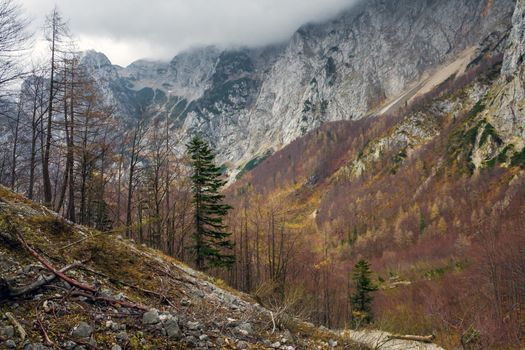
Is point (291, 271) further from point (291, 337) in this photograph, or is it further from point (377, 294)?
point (291, 337)

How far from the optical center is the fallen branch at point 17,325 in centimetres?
424

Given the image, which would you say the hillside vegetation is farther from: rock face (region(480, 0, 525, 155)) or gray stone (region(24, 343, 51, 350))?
gray stone (region(24, 343, 51, 350))

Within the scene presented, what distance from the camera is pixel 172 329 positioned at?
5.52m

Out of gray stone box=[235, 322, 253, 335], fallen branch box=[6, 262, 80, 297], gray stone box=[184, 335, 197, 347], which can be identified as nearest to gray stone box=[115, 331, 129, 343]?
gray stone box=[184, 335, 197, 347]

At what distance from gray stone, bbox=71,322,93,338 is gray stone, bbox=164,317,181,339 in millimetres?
1088

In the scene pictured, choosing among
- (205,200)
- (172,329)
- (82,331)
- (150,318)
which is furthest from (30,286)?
(205,200)

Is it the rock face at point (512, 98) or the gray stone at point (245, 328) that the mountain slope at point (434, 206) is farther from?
the gray stone at point (245, 328)

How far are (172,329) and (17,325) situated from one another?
198 cm

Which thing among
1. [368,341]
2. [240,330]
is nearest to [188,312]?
[240,330]

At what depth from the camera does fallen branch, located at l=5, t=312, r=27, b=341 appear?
13.9 ft

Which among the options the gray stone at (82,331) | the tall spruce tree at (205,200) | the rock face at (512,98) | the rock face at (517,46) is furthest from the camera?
the rock face at (517,46)

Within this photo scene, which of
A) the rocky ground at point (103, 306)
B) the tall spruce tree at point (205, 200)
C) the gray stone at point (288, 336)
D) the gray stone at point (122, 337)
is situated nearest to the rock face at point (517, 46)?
the tall spruce tree at point (205, 200)

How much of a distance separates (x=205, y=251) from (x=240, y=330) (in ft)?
71.0

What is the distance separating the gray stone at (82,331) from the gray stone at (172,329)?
1088mm
